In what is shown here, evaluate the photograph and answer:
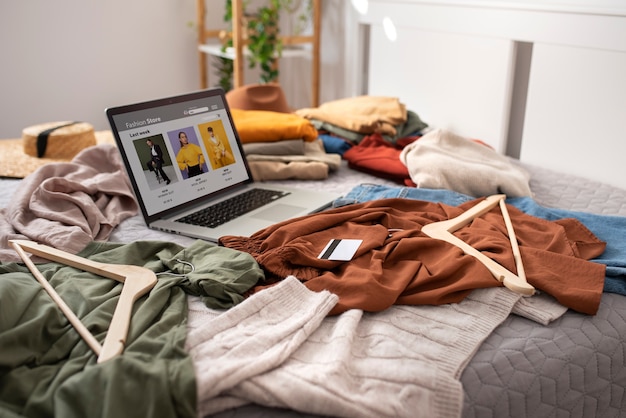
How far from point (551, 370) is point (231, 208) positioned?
85cm

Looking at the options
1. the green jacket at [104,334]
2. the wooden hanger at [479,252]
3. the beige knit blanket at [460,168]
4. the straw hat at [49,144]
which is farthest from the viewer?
the straw hat at [49,144]

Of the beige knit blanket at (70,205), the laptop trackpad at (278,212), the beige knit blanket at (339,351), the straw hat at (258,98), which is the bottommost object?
the beige knit blanket at (339,351)

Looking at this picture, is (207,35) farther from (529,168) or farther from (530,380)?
(530,380)

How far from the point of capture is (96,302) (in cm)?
105

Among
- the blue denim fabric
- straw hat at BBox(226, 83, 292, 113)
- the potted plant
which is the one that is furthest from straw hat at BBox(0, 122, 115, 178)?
the potted plant

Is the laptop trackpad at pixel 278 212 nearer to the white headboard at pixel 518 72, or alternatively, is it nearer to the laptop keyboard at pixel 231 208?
the laptop keyboard at pixel 231 208

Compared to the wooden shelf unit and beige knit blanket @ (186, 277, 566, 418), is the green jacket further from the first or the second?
the wooden shelf unit

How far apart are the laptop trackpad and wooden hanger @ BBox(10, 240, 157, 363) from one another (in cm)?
42

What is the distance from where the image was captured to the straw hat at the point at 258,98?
7.37ft

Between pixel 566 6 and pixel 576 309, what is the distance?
3.91 feet

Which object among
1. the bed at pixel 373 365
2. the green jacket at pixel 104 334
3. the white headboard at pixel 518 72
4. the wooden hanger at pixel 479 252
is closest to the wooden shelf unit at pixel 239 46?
the white headboard at pixel 518 72

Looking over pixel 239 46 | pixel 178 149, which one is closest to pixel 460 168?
pixel 178 149

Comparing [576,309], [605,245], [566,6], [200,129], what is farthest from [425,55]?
[576,309]

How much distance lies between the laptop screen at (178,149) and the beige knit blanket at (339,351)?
0.48 meters
